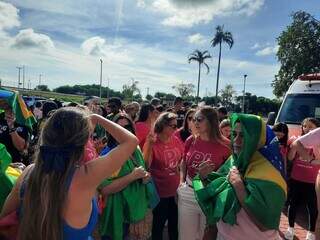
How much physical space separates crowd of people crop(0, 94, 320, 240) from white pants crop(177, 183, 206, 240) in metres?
0.01

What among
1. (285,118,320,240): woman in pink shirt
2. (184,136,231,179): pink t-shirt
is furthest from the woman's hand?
(285,118,320,240): woman in pink shirt

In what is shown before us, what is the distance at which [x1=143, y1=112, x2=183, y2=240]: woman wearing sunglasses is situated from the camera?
462 cm

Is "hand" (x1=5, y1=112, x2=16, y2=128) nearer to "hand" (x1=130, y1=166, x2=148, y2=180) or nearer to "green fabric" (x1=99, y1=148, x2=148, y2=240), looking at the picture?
"green fabric" (x1=99, y1=148, x2=148, y2=240)

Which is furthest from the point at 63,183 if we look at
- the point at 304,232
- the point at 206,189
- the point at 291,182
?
the point at 304,232

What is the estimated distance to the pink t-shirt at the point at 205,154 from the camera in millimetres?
4297

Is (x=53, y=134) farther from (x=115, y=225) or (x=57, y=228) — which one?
(x=115, y=225)

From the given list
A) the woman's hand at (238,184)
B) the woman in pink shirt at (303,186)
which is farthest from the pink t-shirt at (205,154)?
the woman in pink shirt at (303,186)

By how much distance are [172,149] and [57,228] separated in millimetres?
2815

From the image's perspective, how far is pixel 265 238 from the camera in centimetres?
303

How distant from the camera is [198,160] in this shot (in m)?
4.38

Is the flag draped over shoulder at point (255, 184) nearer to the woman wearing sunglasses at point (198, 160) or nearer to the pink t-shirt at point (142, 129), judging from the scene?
the woman wearing sunglasses at point (198, 160)

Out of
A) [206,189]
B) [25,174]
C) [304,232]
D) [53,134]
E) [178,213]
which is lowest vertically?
[304,232]

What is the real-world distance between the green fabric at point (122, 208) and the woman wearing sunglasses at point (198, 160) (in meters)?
0.73

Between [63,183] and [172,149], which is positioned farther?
[172,149]
